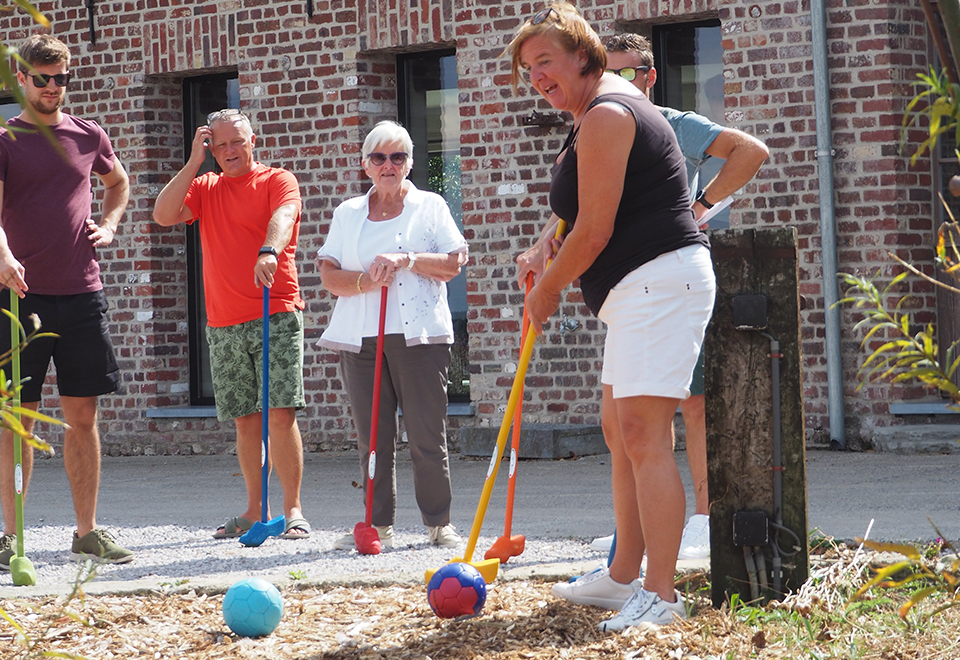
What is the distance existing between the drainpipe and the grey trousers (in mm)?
3274

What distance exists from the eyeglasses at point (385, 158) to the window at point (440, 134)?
3.96 metres

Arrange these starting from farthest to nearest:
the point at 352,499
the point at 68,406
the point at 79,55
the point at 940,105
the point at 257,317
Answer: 1. the point at 79,55
2. the point at 352,499
3. the point at 257,317
4. the point at 68,406
5. the point at 940,105

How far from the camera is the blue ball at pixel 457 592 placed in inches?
137

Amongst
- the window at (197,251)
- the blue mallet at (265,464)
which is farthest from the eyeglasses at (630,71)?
the window at (197,251)

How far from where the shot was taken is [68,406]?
496cm

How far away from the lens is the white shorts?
3.21 m

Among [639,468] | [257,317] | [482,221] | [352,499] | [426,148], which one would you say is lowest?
[352,499]

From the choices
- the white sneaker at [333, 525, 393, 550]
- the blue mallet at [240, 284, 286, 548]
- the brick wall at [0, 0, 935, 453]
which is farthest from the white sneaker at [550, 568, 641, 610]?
the brick wall at [0, 0, 935, 453]

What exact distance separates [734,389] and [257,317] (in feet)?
9.03

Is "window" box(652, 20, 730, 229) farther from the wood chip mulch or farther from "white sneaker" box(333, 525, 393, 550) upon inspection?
the wood chip mulch

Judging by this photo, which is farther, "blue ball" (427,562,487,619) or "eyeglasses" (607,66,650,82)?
"eyeglasses" (607,66,650,82)

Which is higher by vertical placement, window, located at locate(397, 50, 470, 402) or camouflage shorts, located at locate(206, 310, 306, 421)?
window, located at locate(397, 50, 470, 402)

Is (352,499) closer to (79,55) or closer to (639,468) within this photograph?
(639,468)

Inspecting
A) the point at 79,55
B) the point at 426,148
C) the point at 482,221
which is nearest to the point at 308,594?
the point at 482,221
